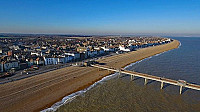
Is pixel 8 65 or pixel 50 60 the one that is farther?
pixel 50 60

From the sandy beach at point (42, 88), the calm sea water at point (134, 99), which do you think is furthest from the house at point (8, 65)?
the calm sea water at point (134, 99)

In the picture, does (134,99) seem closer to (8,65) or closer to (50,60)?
(50,60)

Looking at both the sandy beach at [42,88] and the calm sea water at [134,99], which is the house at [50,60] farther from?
the calm sea water at [134,99]

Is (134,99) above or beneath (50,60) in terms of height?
beneath

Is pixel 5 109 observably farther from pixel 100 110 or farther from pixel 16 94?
pixel 100 110

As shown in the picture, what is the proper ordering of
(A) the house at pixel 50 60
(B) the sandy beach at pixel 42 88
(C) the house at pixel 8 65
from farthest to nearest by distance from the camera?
(A) the house at pixel 50 60 → (C) the house at pixel 8 65 → (B) the sandy beach at pixel 42 88

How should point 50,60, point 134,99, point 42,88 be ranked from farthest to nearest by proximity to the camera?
point 50,60 < point 42,88 < point 134,99

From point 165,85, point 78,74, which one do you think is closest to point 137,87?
point 165,85

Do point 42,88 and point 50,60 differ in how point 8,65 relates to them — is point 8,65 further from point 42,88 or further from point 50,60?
point 42,88

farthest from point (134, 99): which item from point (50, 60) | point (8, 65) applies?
point (8, 65)

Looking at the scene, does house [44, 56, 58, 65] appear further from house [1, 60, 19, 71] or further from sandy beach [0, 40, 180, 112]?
sandy beach [0, 40, 180, 112]

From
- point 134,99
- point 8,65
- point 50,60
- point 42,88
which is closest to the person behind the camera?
point 134,99

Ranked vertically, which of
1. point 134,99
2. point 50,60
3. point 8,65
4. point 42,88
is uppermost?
point 50,60
